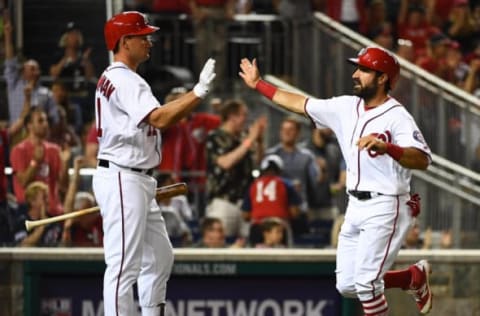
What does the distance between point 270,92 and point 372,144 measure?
1.12 m

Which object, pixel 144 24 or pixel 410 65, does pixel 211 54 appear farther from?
pixel 144 24

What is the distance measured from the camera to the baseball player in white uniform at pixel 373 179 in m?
9.44

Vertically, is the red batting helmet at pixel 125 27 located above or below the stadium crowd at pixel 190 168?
above

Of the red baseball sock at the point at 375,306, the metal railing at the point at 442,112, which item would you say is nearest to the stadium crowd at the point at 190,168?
the metal railing at the point at 442,112

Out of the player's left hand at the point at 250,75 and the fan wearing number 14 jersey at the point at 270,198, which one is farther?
the fan wearing number 14 jersey at the point at 270,198

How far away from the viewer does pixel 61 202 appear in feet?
40.2

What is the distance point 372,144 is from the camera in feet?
29.4

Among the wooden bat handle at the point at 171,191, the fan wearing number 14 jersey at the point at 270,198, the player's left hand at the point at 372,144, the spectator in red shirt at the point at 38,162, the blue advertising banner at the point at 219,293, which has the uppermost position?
the player's left hand at the point at 372,144

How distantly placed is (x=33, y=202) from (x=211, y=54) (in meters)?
3.69

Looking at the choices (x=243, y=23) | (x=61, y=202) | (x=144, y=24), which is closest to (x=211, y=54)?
(x=243, y=23)

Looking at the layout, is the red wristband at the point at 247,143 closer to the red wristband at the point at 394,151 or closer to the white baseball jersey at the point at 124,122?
the white baseball jersey at the point at 124,122

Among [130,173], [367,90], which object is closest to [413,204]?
[367,90]

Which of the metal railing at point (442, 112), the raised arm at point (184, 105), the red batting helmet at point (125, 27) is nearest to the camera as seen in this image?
the raised arm at point (184, 105)

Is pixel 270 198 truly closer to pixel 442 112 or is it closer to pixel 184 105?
pixel 442 112
